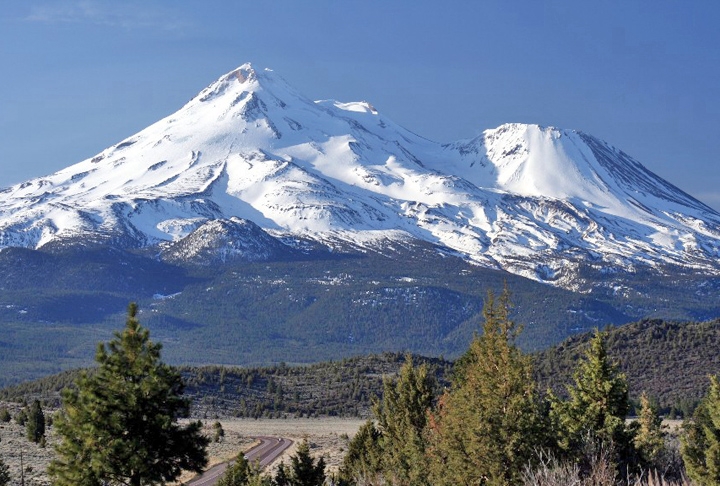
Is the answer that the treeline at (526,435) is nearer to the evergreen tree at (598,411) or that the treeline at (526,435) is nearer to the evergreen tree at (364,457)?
the evergreen tree at (598,411)

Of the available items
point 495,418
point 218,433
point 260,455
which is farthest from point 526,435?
point 218,433

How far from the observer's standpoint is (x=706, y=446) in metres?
35.8

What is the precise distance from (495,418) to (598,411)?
5.15 metres

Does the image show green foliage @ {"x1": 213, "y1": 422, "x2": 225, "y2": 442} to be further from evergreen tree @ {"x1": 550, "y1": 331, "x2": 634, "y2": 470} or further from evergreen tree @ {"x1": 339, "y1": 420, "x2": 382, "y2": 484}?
evergreen tree @ {"x1": 550, "y1": 331, "x2": 634, "y2": 470}

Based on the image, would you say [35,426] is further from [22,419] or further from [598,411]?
[598,411]

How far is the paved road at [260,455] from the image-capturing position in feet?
154

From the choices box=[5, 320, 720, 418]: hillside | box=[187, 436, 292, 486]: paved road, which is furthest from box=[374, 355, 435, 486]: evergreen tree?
box=[5, 320, 720, 418]: hillside

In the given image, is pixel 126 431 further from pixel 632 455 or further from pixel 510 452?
pixel 632 455

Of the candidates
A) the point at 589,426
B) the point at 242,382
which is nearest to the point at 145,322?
the point at 242,382

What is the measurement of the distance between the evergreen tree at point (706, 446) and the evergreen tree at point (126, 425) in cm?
1410

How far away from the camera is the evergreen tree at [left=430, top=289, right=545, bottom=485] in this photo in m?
24.7

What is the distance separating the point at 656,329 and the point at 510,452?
67.3 m

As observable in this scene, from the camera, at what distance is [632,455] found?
94.0ft

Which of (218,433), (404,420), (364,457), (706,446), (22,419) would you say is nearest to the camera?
(706,446)
